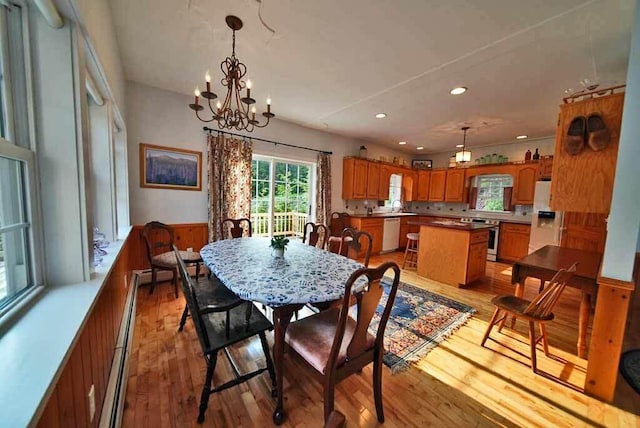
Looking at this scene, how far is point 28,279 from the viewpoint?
3.35 ft

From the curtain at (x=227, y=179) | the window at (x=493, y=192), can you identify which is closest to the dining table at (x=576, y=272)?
the window at (x=493, y=192)

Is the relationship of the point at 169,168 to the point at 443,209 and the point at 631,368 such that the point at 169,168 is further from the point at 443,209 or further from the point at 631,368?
the point at 443,209

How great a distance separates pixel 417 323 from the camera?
2.47 metres

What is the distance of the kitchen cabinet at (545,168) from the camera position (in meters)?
4.40

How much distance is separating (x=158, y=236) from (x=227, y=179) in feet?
4.00

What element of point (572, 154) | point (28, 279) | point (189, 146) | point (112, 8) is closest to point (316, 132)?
point (189, 146)

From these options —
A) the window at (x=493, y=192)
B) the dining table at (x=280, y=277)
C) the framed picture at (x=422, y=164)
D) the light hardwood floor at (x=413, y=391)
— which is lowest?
the light hardwood floor at (x=413, y=391)

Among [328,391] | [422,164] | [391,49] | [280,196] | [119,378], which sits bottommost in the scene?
[119,378]

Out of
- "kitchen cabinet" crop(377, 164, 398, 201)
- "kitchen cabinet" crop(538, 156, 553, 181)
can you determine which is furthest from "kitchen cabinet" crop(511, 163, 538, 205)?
"kitchen cabinet" crop(377, 164, 398, 201)

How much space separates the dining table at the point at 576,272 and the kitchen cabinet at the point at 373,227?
108 inches

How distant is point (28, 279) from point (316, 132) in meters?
4.37

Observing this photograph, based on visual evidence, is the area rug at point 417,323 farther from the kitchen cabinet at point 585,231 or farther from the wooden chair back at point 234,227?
the kitchen cabinet at point 585,231

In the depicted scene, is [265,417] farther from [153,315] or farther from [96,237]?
[96,237]

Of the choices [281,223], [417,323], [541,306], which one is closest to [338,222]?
[281,223]
